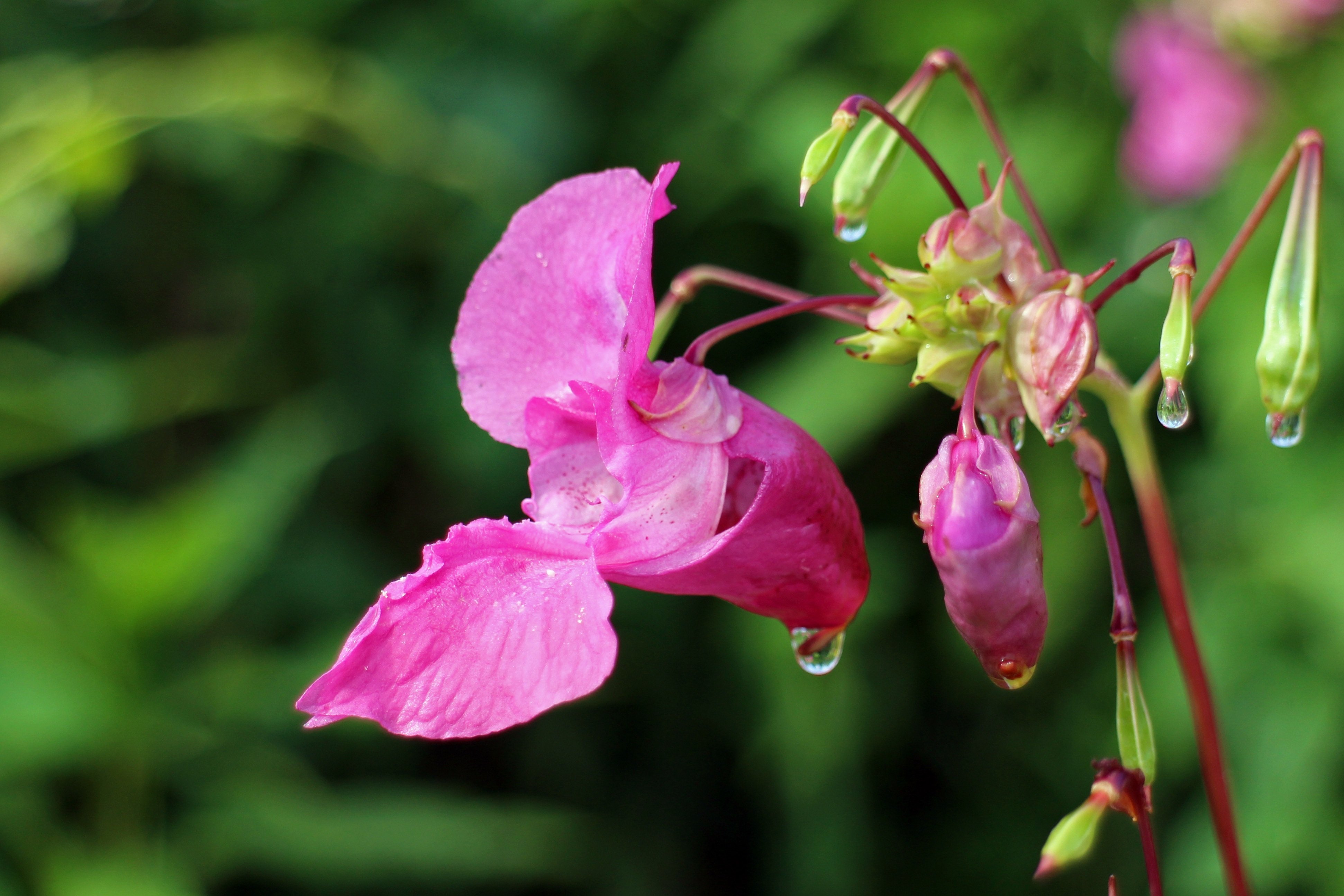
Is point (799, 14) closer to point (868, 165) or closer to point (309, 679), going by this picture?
point (309, 679)

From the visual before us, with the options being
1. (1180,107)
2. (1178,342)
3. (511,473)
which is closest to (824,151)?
(1178,342)

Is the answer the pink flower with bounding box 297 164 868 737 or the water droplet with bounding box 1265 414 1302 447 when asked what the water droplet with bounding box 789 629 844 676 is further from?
the water droplet with bounding box 1265 414 1302 447

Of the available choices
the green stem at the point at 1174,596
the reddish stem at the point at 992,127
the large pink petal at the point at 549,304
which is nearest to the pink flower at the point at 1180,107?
the reddish stem at the point at 992,127

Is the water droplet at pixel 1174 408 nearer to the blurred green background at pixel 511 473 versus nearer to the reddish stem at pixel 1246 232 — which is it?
the reddish stem at pixel 1246 232

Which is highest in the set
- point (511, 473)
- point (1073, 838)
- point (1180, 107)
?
point (1180, 107)

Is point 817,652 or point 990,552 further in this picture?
point 817,652

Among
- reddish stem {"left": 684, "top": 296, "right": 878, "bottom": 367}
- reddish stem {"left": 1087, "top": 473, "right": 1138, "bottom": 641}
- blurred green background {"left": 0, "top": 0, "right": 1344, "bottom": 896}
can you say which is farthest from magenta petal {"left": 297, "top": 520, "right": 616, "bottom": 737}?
blurred green background {"left": 0, "top": 0, "right": 1344, "bottom": 896}

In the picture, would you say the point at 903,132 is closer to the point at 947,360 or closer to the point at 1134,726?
the point at 947,360
